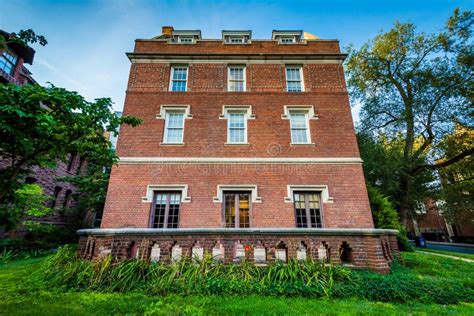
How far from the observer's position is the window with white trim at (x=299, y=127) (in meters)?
10.2

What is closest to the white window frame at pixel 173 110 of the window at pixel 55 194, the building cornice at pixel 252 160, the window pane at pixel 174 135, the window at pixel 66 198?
the window pane at pixel 174 135

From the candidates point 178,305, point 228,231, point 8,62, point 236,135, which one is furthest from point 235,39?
point 8,62

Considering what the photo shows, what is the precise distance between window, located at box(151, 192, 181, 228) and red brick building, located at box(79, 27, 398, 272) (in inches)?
1.7

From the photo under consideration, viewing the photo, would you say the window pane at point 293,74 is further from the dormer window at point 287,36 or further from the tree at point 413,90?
the tree at point 413,90

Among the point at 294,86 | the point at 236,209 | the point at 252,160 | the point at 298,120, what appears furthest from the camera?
the point at 294,86

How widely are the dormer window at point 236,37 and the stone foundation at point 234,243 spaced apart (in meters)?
11.6

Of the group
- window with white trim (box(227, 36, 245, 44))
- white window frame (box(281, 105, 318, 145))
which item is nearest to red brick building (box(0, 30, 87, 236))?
window with white trim (box(227, 36, 245, 44))

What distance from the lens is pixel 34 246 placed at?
1097cm

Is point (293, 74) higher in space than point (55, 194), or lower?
higher

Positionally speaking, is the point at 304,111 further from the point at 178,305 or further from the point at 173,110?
the point at 178,305

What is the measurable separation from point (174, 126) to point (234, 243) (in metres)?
7.19

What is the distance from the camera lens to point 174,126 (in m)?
10.3

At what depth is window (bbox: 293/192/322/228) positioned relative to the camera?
8977mm

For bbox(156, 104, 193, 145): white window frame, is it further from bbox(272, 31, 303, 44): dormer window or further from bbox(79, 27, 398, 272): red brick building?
bbox(272, 31, 303, 44): dormer window
